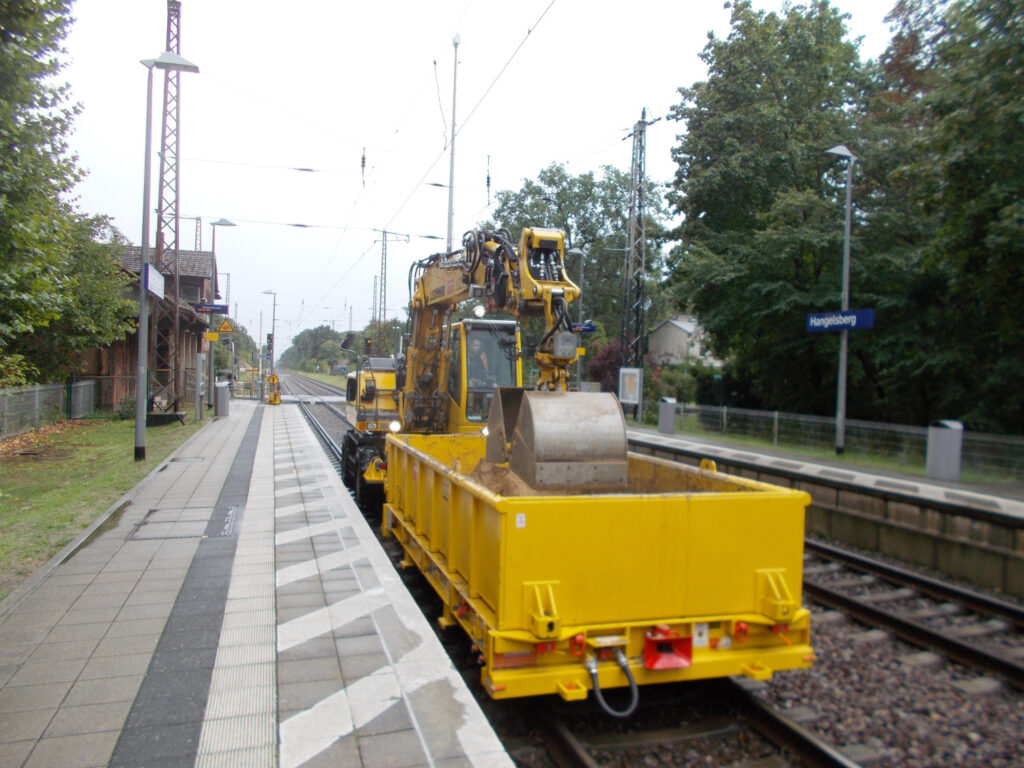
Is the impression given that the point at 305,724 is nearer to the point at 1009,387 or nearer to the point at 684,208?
the point at 1009,387

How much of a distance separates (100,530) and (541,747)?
6881mm

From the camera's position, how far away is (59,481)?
42.2 feet

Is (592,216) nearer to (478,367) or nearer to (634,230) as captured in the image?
(634,230)

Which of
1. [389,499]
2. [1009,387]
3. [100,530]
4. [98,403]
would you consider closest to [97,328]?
[98,403]

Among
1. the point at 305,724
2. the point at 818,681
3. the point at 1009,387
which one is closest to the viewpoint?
the point at 305,724

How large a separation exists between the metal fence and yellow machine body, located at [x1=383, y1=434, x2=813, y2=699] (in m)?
10.5

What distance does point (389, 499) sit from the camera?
870 cm

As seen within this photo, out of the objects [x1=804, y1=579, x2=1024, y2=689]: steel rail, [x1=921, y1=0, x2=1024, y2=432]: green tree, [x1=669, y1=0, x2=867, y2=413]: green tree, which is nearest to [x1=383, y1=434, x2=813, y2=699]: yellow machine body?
[x1=804, y1=579, x2=1024, y2=689]: steel rail

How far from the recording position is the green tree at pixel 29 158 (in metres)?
4.23

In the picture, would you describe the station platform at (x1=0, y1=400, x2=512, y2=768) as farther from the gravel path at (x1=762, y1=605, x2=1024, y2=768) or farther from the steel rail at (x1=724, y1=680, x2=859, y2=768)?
the gravel path at (x1=762, y1=605, x2=1024, y2=768)

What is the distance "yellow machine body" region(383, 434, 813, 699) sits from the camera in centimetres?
416

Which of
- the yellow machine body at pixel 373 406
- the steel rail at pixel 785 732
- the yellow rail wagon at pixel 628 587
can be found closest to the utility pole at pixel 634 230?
the yellow machine body at pixel 373 406

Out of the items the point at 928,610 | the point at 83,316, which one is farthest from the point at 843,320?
the point at 83,316

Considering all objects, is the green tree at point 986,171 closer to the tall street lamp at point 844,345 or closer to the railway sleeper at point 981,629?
the tall street lamp at point 844,345
